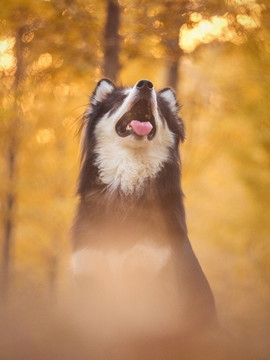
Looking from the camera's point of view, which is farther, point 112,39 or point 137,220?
point 112,39

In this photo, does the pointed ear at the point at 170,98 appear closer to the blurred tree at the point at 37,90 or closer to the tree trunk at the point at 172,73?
the tree trunk at the point at 172,73

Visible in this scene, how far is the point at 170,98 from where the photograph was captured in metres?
2.68

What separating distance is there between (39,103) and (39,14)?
80 cm

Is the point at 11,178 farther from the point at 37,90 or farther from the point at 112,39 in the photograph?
the point at 112,39

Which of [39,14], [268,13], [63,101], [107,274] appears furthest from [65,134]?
[268,13]

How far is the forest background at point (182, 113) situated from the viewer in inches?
130

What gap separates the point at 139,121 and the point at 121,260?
92 cm

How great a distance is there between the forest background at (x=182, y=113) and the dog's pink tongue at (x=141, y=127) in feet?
2.56

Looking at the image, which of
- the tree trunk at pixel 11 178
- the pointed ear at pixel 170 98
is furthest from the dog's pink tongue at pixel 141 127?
the tree trunk at pixel 11 178

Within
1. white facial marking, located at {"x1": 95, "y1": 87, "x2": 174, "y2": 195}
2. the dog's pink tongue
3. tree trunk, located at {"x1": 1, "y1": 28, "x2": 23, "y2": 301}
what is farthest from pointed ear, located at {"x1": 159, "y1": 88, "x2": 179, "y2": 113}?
tree trunk, located at {"x1": 1, "y1": 28, "x2": 23, "y2": 301}

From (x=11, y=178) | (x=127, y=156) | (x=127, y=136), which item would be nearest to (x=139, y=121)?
(x=127, y=136)

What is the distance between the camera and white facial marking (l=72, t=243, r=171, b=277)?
8.09 ft

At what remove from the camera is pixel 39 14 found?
3.47 m

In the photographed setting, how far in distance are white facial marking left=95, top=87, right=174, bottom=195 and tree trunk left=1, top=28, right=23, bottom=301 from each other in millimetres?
1378
